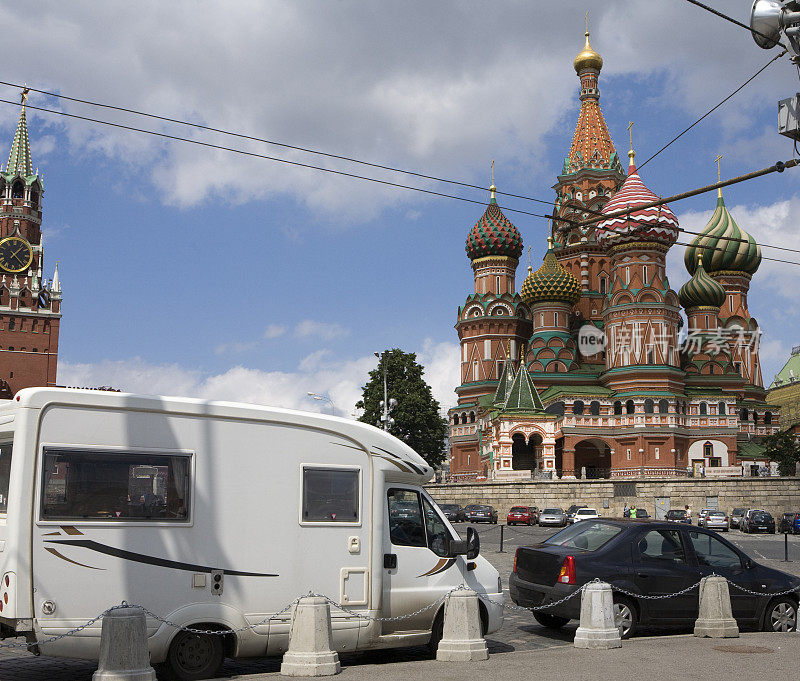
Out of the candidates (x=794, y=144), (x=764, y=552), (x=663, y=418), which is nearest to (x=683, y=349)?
(x=663, y=418)

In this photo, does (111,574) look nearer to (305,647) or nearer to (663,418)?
(305,647)

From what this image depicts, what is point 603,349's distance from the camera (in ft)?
243

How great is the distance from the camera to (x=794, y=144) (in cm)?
1317

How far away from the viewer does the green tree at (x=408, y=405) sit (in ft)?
238

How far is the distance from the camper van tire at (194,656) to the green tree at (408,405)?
6189 cm

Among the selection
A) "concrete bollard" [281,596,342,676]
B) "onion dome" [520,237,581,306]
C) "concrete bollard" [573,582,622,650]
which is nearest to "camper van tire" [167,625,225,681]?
"concrete bollard" [281,596,342,676]

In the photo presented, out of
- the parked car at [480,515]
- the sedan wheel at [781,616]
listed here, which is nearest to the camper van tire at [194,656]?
the sedan wheel at [781,616]

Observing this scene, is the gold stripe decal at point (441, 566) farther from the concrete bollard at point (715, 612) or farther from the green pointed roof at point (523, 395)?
the green pointed roof at point (523, 395)

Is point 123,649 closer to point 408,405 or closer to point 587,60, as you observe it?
point 408,405

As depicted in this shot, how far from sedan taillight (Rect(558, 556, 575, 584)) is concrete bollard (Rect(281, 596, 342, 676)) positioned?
3.68 metres

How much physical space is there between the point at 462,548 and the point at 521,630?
2.81 m

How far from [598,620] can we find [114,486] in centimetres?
577

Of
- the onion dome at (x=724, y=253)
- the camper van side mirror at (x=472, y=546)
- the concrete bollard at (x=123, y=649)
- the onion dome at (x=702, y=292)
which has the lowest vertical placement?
the concrete bollard at (x=123, y=649)

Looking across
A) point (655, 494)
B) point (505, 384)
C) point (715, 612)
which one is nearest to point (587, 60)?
point (505, 384)
